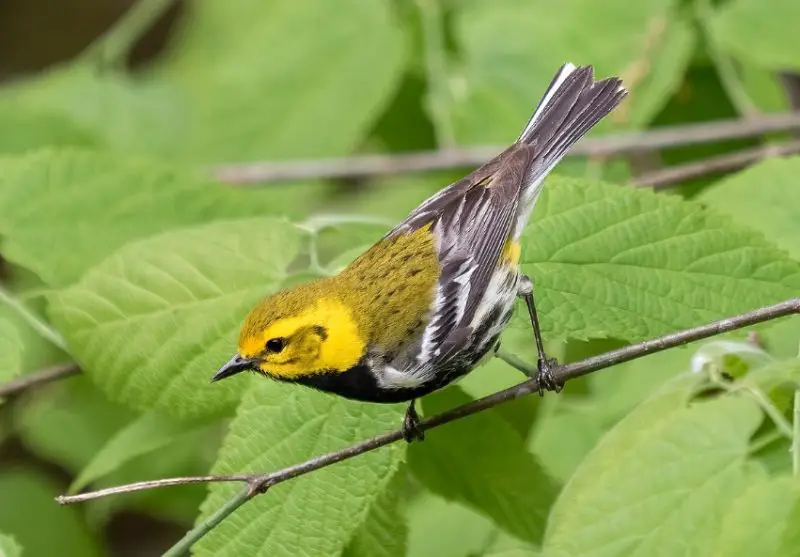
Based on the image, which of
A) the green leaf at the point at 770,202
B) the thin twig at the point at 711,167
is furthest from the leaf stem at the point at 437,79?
the green leaf at the point at 770,202

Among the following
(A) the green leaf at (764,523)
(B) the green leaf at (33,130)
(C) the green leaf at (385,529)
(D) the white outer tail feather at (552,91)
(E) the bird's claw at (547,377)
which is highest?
(B) the green leaf at (33,130)

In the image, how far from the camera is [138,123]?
3.94m

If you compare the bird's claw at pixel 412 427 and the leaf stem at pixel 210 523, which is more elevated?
the leaf stem at pixel 210 523

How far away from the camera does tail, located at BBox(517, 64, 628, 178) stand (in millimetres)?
2355

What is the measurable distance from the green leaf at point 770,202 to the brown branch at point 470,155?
2.51 feet

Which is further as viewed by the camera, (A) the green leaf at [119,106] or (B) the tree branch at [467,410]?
(A) the green leaf at [119,106]

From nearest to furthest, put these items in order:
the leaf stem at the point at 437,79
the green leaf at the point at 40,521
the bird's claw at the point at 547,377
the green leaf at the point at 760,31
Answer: the bird's claw at the point at 547,377 → the green leaf at the point at 760,31 → the leaf stem at the point at 437,79 → the green leaf at the point at 40,521

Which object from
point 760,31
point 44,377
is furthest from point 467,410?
point 760,31

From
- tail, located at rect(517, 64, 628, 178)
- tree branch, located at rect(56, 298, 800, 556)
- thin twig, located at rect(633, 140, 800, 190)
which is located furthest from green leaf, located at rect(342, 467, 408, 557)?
thin twig, located at rect(633, 140, 800, 190)

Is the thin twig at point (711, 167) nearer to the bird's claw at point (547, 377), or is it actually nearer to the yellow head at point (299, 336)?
the bird's claw at point (547, 377)

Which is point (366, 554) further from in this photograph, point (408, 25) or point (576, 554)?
point (408, 25)

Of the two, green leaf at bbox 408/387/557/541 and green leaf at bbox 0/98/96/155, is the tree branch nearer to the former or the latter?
green leaf at bbox 408/387/557/541

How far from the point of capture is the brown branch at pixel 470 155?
2.90m

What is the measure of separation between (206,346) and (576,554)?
829 mm
